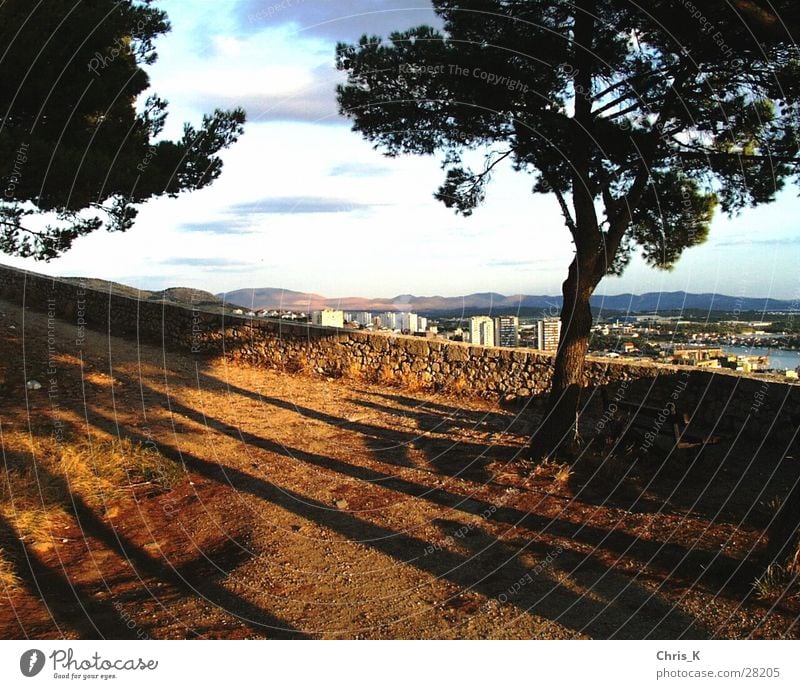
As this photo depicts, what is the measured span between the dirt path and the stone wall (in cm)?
268

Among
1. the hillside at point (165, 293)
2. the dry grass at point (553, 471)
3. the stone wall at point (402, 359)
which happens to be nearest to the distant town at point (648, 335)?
the stone wall at point (402, 359)

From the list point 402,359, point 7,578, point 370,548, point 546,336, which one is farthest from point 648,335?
point 7,578

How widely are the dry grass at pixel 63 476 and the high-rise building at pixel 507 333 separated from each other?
25.1 feet

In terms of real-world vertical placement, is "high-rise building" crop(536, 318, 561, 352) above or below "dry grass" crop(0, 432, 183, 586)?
above

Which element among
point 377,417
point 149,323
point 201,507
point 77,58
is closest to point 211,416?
point 377,417

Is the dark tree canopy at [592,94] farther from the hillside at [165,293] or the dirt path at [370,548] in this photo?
the hillside at [165,293]

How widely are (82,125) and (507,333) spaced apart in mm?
8827

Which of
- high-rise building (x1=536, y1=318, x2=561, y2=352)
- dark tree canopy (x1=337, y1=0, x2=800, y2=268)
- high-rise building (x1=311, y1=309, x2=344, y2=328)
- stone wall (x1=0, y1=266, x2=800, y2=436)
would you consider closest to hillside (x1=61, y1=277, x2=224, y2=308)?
stone wall (x1=0, y1=266, x2=800, y2=436)

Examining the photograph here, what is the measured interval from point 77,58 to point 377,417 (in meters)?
7.32

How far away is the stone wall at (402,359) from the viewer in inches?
418

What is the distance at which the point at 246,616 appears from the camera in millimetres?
5090

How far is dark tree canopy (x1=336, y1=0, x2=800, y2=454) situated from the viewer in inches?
329

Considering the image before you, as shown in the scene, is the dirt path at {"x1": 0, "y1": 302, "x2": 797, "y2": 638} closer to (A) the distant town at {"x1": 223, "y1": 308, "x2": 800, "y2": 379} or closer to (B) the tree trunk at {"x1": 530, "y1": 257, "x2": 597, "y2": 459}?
(B) the tree trunk at {"x1": 530, "y1": 257, "x2": 597, "y2": 459}

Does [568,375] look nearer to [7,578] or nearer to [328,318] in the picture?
[7,578]
